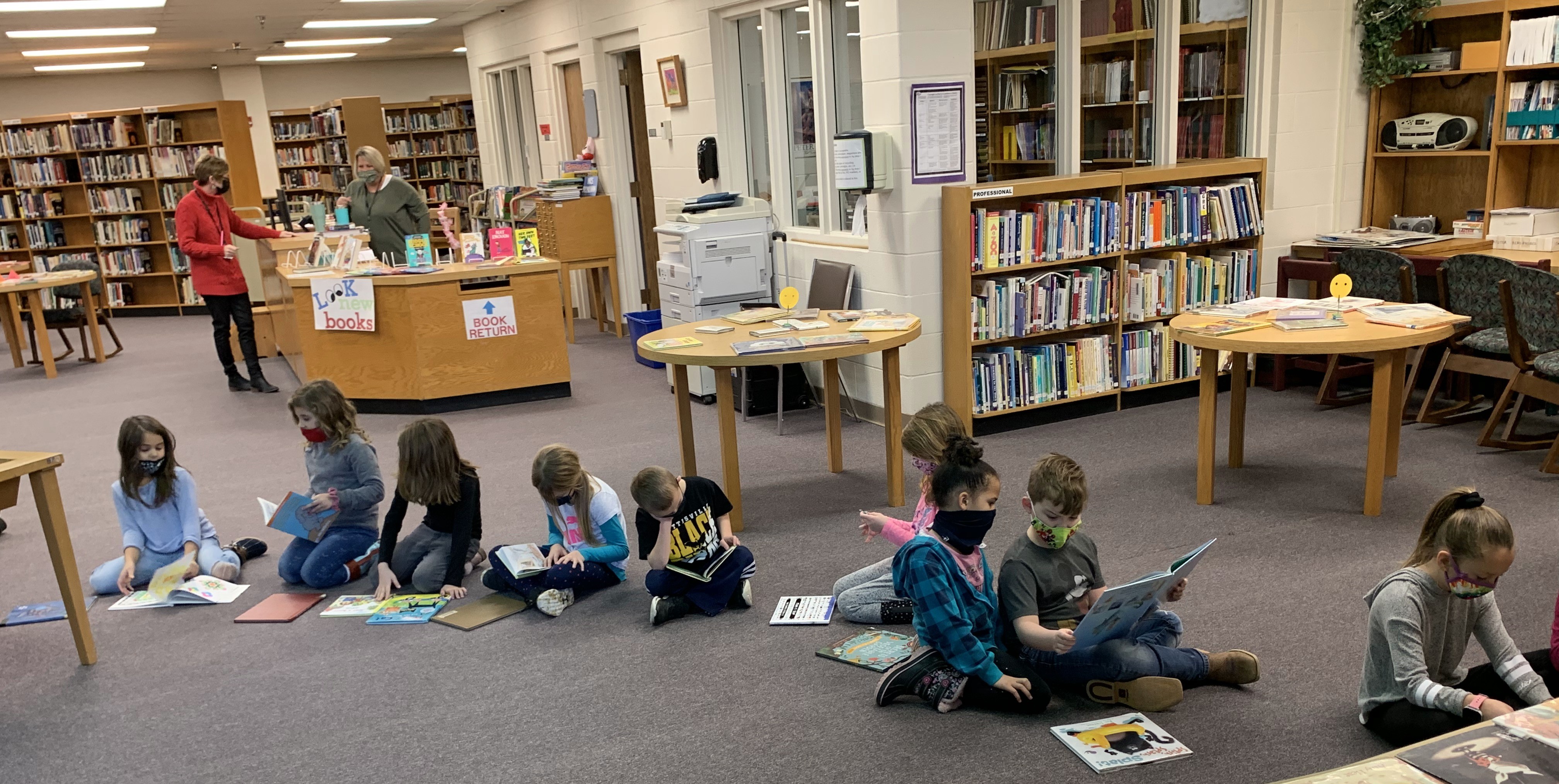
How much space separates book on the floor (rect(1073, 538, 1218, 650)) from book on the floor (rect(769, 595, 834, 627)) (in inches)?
39.8

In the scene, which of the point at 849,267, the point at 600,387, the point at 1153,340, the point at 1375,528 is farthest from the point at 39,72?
the point at 1375,528

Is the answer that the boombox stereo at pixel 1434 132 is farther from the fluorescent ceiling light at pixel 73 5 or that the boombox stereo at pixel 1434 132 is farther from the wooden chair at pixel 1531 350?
the fluorescent ceiling light at pixel 73 5

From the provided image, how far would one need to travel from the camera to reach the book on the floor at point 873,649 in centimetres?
330

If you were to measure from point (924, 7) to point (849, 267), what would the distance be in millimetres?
1394

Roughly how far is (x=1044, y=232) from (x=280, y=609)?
389 centimetres

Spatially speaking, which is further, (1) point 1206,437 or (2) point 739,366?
(2) point 739,366

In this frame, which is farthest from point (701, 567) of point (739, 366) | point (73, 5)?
point (73, 5)

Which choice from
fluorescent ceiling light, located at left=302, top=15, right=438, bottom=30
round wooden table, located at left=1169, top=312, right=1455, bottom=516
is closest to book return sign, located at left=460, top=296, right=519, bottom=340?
round wooden table, located at left=1169, top=312, right=1455, bottom=516

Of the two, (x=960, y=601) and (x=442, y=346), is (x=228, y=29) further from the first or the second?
(x=960, y=601)

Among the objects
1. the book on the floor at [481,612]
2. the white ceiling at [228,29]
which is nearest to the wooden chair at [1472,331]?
the book on the floor at [481,612]

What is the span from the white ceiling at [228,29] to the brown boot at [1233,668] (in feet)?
26.8

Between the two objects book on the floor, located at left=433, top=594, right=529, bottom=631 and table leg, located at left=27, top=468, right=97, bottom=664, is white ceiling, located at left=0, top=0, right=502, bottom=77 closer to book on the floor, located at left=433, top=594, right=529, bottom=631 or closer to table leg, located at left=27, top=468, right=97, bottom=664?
table leg, located at left=27, top=468, right=97, bottom=664

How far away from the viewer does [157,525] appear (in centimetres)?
427

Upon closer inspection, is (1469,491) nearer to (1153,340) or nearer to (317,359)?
(1153,340)
